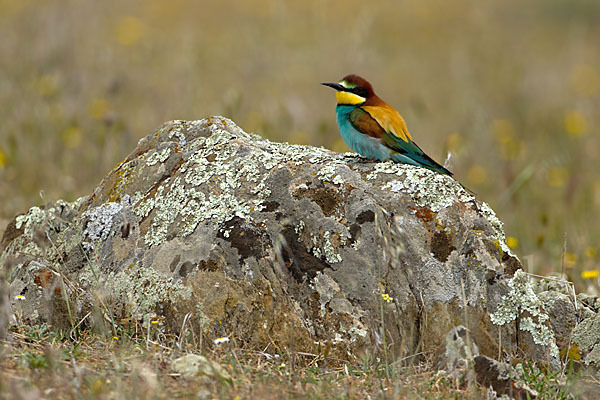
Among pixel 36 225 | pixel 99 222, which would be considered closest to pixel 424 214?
pixel 99 222

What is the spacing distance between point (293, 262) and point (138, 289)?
0.75 m

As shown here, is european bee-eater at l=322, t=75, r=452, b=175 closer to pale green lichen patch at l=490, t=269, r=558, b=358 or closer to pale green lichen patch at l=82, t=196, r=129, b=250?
pale green lichen patch at l=490, t=269, r=558, b=358

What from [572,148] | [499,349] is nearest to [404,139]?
[499,349]

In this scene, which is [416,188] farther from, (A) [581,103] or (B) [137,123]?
(A) [581,103]

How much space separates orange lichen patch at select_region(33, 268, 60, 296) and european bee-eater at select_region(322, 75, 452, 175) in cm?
168

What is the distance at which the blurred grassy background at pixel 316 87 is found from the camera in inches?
268

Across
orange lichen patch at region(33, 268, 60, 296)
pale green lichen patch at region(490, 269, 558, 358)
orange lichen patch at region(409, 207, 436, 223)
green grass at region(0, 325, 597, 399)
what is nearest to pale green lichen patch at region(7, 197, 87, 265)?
orange lichen patch at region(33, 268, 60, 296)

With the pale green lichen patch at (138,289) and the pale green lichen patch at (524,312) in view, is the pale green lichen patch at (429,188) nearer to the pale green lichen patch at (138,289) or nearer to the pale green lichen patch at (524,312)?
the pale green lichen patch at (524,312)

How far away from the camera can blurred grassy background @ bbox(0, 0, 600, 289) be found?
6805 millimetres

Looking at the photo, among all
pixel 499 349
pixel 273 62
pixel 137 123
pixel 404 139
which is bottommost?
pixel 499 349

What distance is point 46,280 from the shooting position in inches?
128

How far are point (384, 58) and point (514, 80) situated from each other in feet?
8.79

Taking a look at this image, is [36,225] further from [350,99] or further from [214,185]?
[350,99]

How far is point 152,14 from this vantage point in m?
15.0
